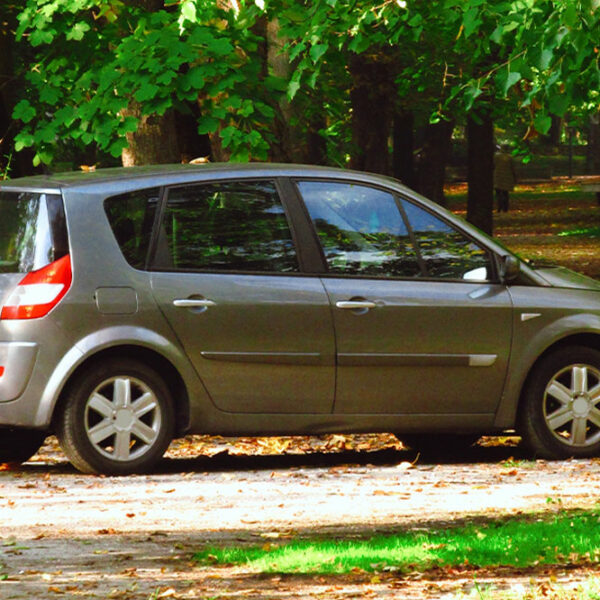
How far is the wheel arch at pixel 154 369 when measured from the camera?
29.2 ft

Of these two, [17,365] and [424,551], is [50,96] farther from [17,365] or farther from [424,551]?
[424,551]

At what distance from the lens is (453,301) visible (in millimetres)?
9484

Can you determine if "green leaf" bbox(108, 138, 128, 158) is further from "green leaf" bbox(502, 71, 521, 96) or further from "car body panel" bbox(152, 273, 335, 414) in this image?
"green leaf" bbox(502, 71, 521, 96)

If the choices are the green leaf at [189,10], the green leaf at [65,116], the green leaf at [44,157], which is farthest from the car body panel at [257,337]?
the green leaf at [44,157]

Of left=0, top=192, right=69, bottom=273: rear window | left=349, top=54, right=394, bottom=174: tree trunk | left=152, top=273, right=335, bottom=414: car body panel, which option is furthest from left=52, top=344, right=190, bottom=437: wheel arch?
left=349, top=54, right=394, bottom=174: tree trunk

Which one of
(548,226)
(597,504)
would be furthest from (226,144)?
(548,226)

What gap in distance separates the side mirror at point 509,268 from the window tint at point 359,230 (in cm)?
52

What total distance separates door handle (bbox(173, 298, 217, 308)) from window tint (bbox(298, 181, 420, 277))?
2.51 feet

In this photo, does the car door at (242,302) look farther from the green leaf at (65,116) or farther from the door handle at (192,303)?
the green leaf at (65,116)

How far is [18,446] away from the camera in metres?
10.0

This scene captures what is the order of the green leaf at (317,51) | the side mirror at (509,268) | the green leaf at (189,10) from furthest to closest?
the green leaf at (189,10)
the green leaf at (317,51)
the side mirror at (509,268)

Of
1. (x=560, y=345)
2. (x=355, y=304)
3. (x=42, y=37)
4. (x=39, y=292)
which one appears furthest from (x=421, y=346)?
(x=42, y=37)

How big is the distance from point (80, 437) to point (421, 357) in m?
2.00

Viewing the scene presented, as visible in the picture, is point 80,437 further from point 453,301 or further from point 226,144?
point 226,144
